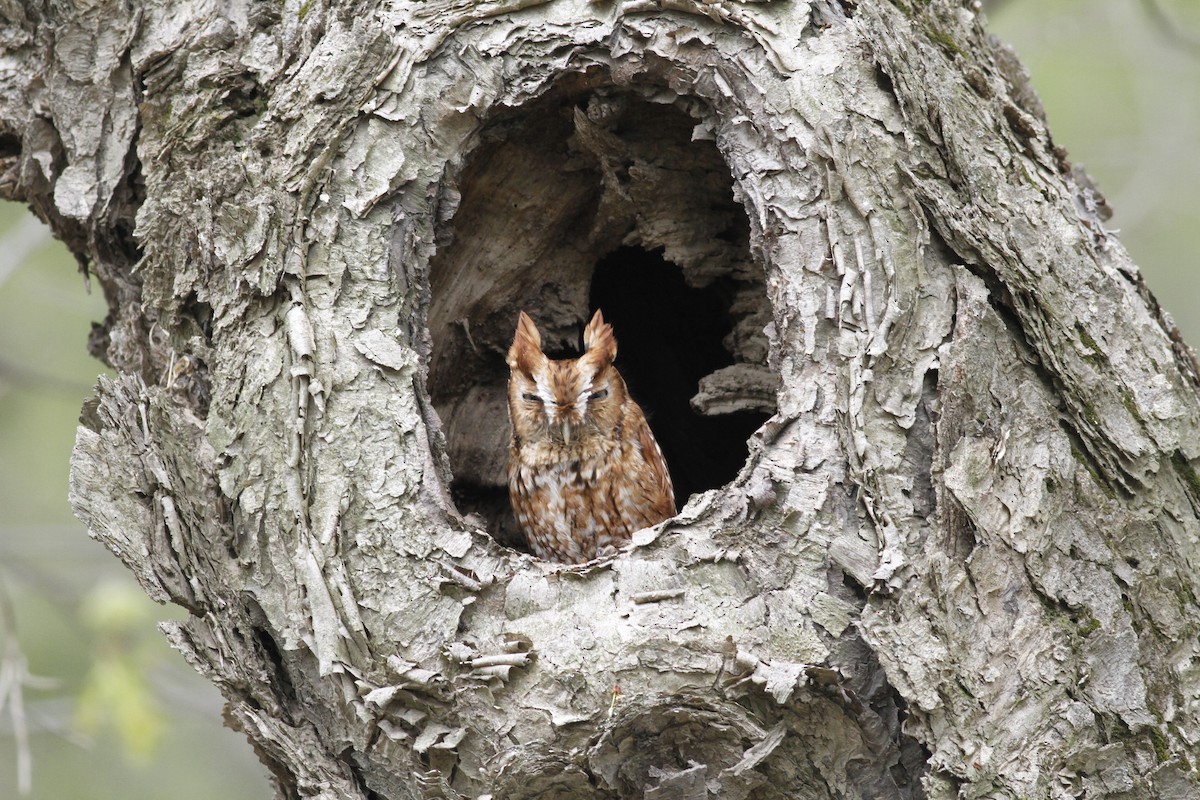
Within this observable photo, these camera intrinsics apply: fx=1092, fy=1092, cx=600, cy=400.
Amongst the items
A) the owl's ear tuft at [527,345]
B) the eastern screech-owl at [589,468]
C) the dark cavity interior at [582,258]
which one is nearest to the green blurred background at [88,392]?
the dark cavity interior at [582,258]

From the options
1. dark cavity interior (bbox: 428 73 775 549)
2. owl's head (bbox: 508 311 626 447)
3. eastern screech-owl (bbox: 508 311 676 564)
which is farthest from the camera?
eastern screech-owl (bbox: 508 311 676 564)

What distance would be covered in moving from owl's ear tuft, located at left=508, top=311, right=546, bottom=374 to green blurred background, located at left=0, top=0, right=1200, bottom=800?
1.95 m

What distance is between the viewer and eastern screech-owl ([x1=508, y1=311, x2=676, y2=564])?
3.73 m

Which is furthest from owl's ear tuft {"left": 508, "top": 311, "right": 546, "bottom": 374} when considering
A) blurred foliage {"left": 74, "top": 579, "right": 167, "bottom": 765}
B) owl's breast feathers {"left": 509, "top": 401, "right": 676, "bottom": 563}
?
blurred foliage {"left": 74, "top": 579, "right": 167, "bottom": 765}

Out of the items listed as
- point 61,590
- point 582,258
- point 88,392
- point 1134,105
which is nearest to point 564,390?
point 582,258

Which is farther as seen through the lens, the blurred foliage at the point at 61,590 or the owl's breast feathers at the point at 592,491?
the blurred foliage at the point at 61,590

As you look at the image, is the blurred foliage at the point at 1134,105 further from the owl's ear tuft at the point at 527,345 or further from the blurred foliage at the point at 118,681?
the blurred foliage at the point at 118,681

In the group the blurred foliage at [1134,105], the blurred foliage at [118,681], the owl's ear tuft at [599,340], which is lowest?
the blurred foliage at [118,681]

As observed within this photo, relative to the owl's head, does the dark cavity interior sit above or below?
above

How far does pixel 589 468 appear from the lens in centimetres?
381

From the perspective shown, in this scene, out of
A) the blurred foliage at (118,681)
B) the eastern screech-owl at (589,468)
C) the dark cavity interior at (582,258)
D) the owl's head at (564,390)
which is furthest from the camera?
the blurred foliage at (118,681)

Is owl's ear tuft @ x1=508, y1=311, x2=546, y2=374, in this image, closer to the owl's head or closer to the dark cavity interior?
the owl's head

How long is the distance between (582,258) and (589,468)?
0.76 meters

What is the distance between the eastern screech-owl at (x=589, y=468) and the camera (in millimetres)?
3732
